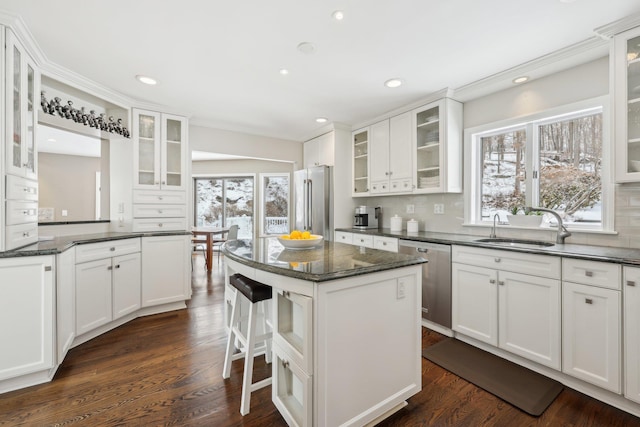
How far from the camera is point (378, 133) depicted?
150 inches

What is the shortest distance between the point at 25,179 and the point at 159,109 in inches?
63.2

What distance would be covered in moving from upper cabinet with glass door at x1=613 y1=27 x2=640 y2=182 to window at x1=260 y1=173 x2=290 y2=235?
5.43 metres

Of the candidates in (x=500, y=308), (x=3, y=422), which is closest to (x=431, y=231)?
(x=500, y=308)

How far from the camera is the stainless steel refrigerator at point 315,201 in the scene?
164 inches

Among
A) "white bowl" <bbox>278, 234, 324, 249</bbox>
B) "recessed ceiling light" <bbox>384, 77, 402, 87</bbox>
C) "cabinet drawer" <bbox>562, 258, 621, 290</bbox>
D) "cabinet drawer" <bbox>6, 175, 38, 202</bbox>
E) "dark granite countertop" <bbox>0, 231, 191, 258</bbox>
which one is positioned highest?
"recessed ceiling light" <bbox>384, 77, 402, 87</bbox>

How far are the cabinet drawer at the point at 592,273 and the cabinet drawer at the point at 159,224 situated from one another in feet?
12.3

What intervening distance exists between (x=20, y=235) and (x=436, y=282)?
3.40m

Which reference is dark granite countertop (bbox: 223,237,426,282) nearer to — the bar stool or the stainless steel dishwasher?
the bar stool

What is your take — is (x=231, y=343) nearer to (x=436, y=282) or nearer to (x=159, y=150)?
(x=436, y=282)

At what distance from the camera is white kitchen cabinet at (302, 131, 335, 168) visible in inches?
166

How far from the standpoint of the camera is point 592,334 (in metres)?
1.77

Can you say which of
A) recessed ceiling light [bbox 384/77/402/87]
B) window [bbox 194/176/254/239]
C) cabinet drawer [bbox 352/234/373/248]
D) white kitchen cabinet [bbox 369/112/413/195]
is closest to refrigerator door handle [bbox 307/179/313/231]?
cabinet drawer [bbox 352/234/373/248]

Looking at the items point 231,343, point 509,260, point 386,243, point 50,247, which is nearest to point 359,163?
point 386,243

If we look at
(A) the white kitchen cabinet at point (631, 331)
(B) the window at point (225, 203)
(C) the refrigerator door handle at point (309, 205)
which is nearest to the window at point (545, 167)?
(A) the white kitchen cabinet at point (631, 331)
